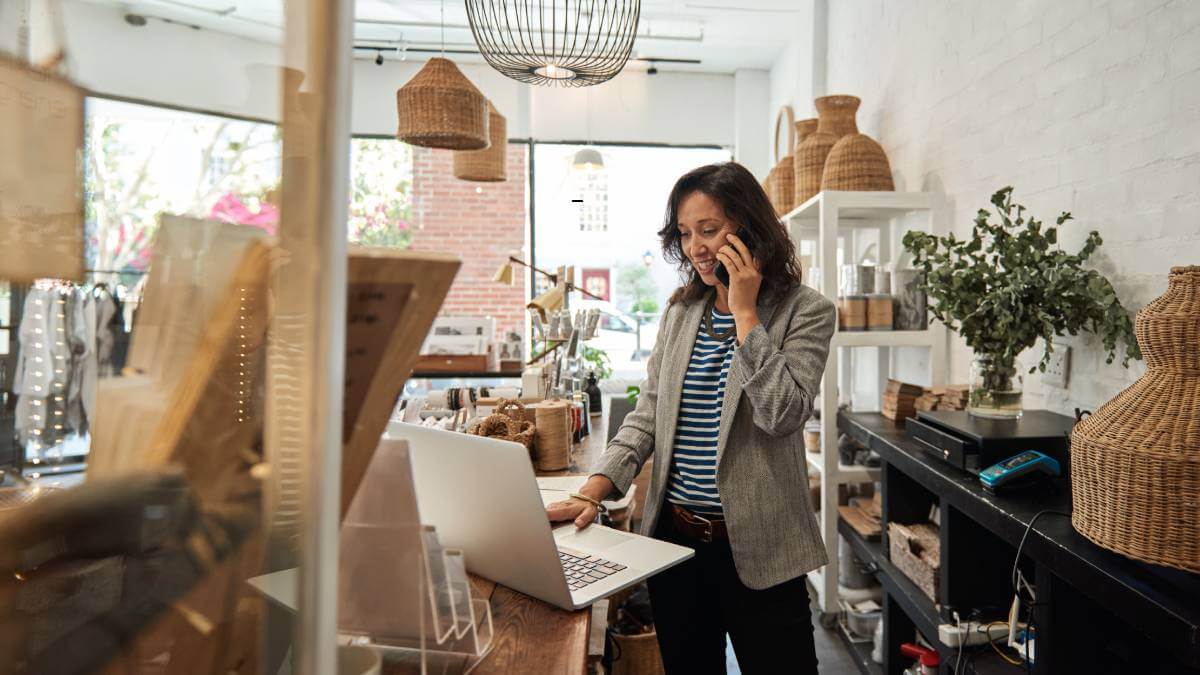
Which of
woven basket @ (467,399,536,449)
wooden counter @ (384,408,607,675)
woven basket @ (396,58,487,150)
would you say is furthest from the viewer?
woven basket @ (396,58,487,150)

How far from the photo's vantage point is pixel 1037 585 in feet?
4.33

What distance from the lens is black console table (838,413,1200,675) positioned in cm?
100

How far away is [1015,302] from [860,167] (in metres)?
1.26

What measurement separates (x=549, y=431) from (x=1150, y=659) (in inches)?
51.3

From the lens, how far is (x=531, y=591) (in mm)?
996

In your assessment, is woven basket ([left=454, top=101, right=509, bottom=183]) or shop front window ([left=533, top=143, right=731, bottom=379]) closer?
woven basket ([left=454, top=101, right=509, bottom=183])

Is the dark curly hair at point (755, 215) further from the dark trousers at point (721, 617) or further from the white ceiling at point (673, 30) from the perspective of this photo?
the white ceiling at point (673, 30)

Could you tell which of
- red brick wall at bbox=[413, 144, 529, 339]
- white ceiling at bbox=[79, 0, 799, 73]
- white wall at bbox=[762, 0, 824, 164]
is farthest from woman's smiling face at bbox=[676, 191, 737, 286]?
red brick wall at bbox=[413, 144, 529, 339]

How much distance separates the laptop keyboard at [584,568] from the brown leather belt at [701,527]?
440 millimetres

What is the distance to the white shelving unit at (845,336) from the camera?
274 cm

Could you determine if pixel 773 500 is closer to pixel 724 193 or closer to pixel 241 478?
pixel 724 193

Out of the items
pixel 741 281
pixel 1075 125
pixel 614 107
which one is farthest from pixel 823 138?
pixel 614 107

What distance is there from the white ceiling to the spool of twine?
3.34 metres

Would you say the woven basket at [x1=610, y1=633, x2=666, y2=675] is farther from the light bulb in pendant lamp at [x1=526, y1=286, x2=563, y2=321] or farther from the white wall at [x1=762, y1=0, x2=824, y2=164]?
the white wall at [x1=762, y1=0, x2=824, y2=164]
